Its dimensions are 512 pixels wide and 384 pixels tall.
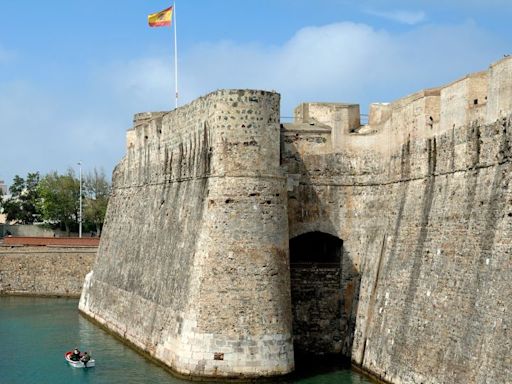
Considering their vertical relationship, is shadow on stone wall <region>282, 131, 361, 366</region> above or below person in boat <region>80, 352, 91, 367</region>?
above

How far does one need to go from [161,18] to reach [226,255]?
40.8 feet

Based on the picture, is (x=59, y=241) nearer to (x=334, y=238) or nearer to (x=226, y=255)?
(x=334, y=238)

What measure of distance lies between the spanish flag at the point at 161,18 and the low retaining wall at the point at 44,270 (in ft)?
56.1

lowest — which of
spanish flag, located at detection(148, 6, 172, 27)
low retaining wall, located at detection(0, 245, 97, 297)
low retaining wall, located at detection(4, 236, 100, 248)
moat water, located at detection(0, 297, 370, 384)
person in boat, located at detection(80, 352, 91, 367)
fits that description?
moat water, located at detection(0, 297, 370, 384)

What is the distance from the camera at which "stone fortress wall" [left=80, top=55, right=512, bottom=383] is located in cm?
1783

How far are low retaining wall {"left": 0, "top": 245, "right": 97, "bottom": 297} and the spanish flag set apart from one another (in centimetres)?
1709

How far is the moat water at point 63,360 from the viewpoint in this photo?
2219 cm

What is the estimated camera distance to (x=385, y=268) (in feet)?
74.4

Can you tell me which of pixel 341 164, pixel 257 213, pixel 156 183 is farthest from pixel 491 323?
pixel 156 183

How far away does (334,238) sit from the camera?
25359 millimetres

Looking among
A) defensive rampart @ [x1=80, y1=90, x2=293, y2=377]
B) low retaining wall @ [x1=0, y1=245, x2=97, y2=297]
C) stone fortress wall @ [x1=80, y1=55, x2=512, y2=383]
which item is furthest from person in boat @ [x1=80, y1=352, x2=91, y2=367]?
low retaining wall @ [x1=0, y1=245, x2=97, y2=297]

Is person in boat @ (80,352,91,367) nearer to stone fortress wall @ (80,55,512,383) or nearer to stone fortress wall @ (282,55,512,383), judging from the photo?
stone fortress wall @ (80,55,512,383)

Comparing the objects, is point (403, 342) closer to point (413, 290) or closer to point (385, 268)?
point (413, 290)

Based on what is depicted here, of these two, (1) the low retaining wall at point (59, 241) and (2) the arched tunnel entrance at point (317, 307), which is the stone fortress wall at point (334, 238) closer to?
(2) the arched tunnel entrance at point (317, 307)
